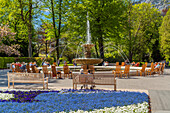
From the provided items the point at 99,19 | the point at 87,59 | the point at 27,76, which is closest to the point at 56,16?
the point at 99,19

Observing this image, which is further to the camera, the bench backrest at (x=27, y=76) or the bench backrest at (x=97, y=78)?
the bench backrest at (x=27, y=76)

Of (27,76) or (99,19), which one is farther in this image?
(99,19)

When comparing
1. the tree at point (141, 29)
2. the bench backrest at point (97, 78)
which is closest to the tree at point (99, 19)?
the tree at point (141, 29)

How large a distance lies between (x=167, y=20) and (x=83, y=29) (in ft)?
63.3

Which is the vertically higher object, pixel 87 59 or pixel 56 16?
pixel 56 16

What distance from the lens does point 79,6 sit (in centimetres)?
3381

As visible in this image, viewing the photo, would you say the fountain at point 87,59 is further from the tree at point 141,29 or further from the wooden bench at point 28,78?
the tree at point 141,29

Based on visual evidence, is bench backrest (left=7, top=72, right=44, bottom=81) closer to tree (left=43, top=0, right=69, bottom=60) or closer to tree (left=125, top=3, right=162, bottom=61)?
tree (left=43, top=0, right=69, bottom=60)

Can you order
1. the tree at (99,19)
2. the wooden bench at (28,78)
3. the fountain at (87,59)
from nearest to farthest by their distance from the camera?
the wooden bench at (28,78) → the fountain at (87,59) → the tree at (99,19)

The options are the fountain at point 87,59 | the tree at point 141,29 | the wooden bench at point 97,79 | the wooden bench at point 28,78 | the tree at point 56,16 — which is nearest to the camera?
the wooden bench at point 97,79

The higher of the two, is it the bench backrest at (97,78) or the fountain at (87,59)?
the fountain at (87,59)

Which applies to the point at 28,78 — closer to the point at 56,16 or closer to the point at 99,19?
the point at 99,19

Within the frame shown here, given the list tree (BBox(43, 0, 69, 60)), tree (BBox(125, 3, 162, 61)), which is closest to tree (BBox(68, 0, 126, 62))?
tree (BBox(43, 0, 69, 60))

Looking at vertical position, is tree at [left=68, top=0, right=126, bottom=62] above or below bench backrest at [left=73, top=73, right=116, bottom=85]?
above
